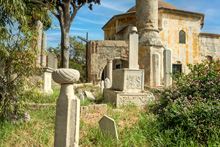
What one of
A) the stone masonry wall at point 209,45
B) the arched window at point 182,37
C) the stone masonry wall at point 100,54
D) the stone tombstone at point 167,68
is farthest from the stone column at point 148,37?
the stone masonry wall at point 209,45

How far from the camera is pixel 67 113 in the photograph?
6.22ft

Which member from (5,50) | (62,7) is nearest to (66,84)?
(5,50)

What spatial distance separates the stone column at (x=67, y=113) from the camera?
189cm

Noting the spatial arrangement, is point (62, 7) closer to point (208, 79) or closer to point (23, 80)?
point (23, 80)

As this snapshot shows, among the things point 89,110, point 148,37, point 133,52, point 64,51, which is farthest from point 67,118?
point 148,37

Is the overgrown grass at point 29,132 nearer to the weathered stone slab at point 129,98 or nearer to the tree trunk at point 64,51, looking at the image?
the weathered stone slab at point 129,98

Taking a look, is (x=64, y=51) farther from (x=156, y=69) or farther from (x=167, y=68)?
(x=156, y=69)

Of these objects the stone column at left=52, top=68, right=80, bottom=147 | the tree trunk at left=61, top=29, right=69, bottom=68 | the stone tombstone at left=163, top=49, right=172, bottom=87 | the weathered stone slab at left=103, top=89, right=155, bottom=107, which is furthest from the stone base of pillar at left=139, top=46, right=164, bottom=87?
the stone column at left=52, top=68, right=80, bottom=147

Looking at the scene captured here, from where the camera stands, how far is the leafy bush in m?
2.71

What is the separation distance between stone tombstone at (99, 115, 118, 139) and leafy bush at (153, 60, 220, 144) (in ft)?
3.12

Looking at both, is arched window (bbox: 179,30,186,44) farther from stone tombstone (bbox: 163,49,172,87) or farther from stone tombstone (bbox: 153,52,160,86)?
stone tombstone (bbox: 163,49,172,87)

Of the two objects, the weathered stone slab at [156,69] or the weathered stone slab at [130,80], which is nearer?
the weathered stone slab at [130,80]

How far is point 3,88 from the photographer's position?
10.7 feet

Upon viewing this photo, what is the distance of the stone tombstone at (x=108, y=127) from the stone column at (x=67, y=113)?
91cm
